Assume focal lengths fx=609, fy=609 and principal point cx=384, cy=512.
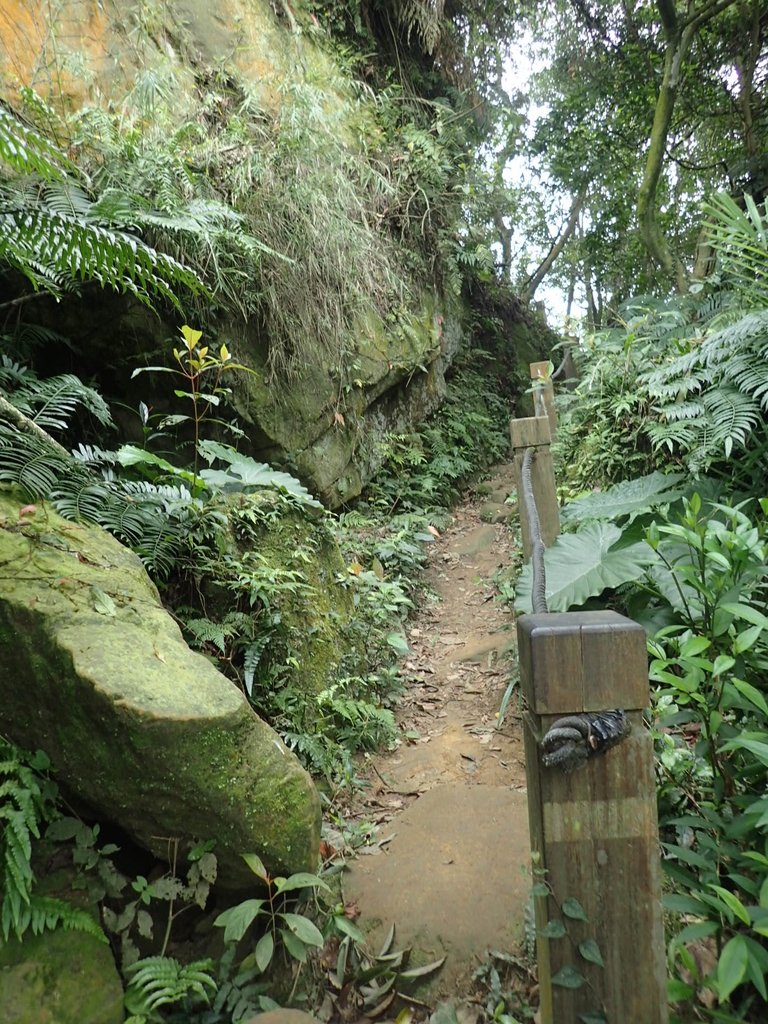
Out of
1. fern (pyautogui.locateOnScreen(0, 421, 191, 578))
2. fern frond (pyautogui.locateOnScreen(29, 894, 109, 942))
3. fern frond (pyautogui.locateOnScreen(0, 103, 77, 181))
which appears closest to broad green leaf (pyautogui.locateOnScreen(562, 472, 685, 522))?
fern (pyautogui.locateOnScreen(0, 421, 191, 578))

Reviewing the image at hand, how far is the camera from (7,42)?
13.5 ft

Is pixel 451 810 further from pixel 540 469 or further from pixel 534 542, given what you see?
pixel 540 469

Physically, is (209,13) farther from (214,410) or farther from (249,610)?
(249,610)

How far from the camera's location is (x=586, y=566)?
303 cm

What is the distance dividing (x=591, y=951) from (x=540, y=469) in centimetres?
278

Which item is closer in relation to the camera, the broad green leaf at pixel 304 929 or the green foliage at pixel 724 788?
the green foliage at pixel 724 788

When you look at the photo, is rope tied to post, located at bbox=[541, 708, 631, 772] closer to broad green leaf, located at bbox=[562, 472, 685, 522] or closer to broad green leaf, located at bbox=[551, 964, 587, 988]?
broad green leaf, located at bbox=[551, 964, 587, 988]

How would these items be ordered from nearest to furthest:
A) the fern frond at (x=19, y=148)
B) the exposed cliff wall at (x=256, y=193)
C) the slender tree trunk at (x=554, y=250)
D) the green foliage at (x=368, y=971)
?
1. the green foliage at (x=368, y=971)
2. the fern frond at (x=19, y=148)
3. the exposed cliff wall at (x=256, y=193)
4. the slender tree trunk at (x=554, y=250)

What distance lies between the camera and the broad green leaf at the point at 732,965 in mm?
1116

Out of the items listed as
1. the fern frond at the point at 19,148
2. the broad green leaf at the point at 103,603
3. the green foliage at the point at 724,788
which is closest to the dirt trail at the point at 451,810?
the green foliage at the point at 724,788

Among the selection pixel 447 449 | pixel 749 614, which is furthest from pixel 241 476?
pixel 447 449

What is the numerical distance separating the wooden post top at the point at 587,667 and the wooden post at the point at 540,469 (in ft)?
7.93

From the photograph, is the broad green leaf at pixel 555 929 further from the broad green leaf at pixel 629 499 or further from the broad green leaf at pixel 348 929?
the broad green leaf at pixel 629 499

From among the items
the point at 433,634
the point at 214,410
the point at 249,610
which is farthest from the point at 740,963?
the point at 214,410
